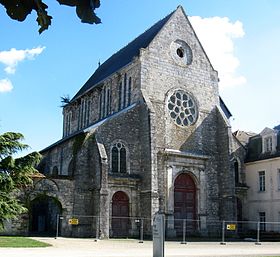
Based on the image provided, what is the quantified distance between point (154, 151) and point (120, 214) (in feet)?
14.6

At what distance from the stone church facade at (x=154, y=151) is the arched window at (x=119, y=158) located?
0.06 m

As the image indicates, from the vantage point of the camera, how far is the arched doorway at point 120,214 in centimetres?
2688

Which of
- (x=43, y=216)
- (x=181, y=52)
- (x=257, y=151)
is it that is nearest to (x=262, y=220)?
(x=257, y=151)

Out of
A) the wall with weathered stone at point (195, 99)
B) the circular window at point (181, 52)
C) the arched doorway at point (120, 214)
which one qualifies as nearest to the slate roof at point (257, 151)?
the wall with weathered stone at point (195, 99)

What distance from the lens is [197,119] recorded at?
3175 cm

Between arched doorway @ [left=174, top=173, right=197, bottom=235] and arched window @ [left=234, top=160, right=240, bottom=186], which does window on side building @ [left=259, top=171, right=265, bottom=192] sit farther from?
arched doorway @ [left=174, top=173, right=197, bottom=235]

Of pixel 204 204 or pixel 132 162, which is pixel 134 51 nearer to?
pixel 132 162

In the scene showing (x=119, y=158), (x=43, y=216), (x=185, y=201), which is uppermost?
(x=119, y=158)

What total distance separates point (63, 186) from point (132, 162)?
470 cm

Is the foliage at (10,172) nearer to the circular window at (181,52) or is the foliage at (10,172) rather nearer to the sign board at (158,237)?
the sign board at (158,237)

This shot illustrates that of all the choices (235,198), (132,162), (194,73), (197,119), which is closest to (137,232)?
(132,162)

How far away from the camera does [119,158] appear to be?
28.0 metres

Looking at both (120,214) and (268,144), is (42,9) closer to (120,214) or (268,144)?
(120,214)

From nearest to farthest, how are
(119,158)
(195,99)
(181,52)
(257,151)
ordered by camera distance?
(119,158) → (195,99) → (181,52) → (257,151)
